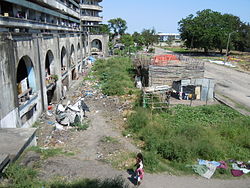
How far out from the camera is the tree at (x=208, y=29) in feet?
164

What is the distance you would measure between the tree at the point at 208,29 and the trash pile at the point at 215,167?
4521 cm

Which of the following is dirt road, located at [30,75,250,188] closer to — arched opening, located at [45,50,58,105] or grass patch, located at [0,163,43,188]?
grass patch, located at [0,163,43,188]

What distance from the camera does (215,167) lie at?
8.90 m

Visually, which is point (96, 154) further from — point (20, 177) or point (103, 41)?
point (103, 41)

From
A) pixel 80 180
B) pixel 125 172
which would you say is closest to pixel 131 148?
pixel 125 172

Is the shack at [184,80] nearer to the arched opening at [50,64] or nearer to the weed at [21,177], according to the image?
the arched opening at [50,64]

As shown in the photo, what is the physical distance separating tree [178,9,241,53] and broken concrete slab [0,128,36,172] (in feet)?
158

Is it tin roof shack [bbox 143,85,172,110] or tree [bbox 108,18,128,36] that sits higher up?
tree [bbox 108,18,128,36]

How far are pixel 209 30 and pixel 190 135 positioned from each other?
148 feet

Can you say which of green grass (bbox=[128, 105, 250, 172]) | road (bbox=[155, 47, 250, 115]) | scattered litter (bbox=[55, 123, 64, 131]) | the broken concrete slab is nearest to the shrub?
green grass (bbox=[128, 105, 250, 172])

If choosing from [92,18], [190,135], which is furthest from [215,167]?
[92,18]

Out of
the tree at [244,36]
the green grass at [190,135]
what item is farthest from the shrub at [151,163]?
the tree at [244,36]

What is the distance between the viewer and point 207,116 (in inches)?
585

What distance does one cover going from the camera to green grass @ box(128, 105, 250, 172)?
9.63 m
